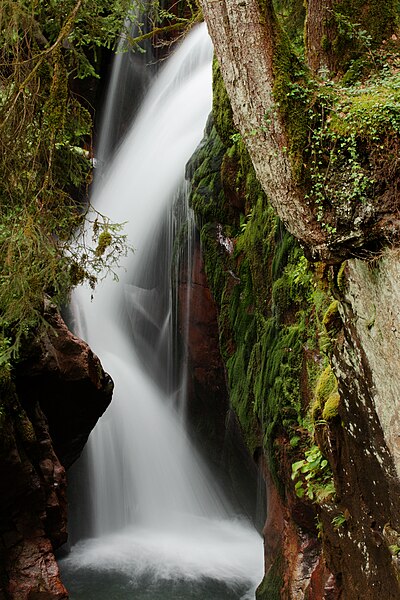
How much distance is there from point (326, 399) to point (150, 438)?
8861 mm

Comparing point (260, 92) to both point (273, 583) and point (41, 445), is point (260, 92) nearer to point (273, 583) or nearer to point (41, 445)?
point (273, 583)

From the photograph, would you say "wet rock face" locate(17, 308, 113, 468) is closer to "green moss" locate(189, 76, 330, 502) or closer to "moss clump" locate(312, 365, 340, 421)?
"green moss" locate(189, 76, 330, 502)

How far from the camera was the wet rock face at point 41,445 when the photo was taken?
779 cm

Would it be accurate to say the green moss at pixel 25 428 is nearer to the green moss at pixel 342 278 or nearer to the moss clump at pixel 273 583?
the moss clump at pixel 273 583

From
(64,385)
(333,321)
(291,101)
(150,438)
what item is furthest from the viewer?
(150,438)

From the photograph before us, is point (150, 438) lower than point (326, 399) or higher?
lower

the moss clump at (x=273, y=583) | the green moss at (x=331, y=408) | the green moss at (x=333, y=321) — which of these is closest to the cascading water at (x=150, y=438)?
the moss clump at (x=273, y=583)

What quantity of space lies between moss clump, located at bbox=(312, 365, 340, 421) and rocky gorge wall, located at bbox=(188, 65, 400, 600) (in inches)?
0.7

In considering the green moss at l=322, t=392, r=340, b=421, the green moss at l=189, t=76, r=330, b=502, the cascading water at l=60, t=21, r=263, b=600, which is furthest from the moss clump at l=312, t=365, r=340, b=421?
the cascading water at l=60, t=21, r=263, b=600

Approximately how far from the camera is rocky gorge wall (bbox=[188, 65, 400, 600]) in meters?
4.08

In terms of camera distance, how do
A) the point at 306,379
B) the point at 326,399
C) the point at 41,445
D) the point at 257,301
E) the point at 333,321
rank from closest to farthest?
the point at 333,321 < the point at 326,399 < the point at 306,379 < the point at 41,445 < the point at 257,301

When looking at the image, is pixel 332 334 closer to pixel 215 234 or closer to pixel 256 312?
pixel 256 312

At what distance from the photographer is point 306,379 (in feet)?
23.7

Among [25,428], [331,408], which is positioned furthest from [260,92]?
[25,428]
